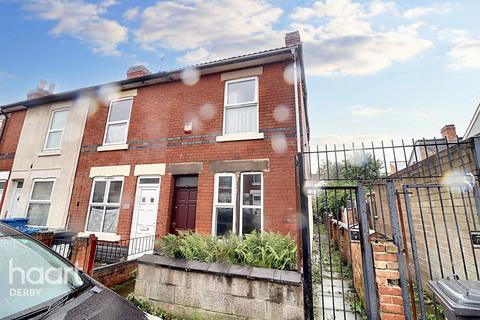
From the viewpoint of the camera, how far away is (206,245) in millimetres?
4266

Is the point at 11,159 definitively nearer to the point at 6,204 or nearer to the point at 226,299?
the point at 6,204

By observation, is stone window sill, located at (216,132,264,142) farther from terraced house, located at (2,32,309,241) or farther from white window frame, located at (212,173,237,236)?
white window frame, located at (212,173,237,236)

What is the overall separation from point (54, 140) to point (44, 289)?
1043 centimetres

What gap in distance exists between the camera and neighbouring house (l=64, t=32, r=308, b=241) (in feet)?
20.7

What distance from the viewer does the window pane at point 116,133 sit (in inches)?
339

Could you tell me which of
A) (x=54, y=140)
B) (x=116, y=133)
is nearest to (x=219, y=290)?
(x=116, y=133)

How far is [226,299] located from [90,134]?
8766mm

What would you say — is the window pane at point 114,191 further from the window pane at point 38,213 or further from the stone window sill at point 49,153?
the stone window sill at point 49,153

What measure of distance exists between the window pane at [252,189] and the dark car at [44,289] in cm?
443

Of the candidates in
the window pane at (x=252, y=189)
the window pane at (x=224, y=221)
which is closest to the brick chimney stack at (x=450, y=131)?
the window pane at (x=252, y=189)

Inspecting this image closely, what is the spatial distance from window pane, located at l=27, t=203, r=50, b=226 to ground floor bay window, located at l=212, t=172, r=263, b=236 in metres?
7.42

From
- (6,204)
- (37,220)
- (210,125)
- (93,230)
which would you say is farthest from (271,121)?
(6,204)

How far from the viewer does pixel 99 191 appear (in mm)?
8250

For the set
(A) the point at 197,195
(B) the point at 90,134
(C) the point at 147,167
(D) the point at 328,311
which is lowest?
(D) the point at 328,311
